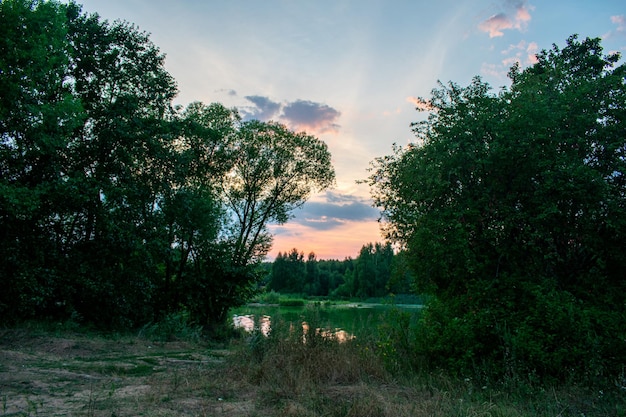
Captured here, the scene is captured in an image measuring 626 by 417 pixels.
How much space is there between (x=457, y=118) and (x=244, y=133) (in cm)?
1520

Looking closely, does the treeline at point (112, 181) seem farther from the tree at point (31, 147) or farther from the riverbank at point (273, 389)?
the riverbank at point (273, 389)

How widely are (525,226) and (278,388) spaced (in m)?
5.48

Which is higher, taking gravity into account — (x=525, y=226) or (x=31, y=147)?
(x=31, y=147)

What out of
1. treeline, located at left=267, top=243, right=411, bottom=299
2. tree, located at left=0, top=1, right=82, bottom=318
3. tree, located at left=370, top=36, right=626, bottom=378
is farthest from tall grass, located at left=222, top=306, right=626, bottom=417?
treeline, located at left=267, top=243, right=411, bottom=299

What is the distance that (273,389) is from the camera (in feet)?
21.9

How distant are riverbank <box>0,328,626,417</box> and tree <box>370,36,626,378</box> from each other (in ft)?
2.52

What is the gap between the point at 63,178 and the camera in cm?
1447

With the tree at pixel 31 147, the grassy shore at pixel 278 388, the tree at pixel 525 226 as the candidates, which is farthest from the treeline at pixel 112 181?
the tree at pixel 525 226

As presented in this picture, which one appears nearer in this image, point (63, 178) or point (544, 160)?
point (544, 160)

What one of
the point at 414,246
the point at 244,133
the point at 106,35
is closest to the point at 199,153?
the point at 244,133

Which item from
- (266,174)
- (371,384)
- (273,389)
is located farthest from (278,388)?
(266,174)

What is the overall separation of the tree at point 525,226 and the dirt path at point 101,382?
4108 millimetres

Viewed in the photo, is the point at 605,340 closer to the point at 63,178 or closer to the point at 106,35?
the point at 63,178

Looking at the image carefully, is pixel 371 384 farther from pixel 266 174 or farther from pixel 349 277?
pixel 349 277
